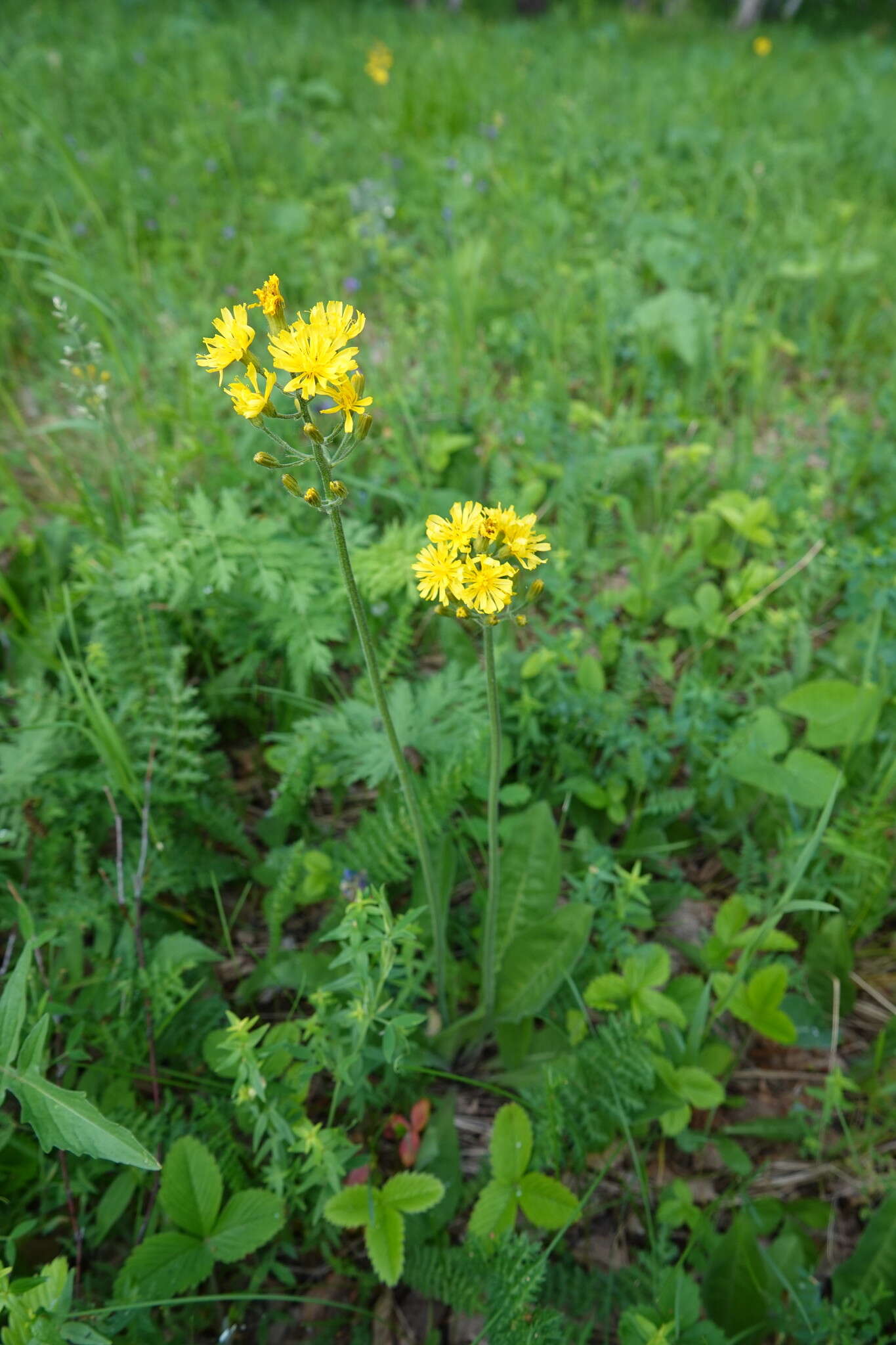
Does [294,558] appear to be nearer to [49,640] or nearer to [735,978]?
[49,640]

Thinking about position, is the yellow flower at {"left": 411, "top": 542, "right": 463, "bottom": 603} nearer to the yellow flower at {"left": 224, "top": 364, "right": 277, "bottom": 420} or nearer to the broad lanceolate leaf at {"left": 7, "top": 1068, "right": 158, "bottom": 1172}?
→ the yellow flower at {"left": 224, "top": 364, "right": 277, "bottom": 420}

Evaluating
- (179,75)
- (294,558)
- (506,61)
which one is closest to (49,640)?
(294,558)

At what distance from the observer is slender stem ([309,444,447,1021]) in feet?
3.17

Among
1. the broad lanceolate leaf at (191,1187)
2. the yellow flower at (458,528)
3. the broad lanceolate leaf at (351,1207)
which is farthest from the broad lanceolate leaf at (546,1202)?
the yellow flower at (458,528)

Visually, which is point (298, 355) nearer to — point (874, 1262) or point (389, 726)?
point (389, 726)

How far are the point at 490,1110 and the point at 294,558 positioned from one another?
129 cm

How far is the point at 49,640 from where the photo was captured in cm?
199

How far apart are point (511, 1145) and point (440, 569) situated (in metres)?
0.98

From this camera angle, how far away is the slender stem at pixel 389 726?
3.17 ft

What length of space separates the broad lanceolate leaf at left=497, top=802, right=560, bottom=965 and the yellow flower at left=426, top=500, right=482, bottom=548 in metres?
0.78

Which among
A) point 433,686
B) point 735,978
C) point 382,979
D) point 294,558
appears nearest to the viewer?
point 382,979

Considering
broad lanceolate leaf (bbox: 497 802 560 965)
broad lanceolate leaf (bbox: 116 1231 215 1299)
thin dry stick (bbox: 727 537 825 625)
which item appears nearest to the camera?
broad lanceolate leaf (bbox: 116 1231 215 1299)

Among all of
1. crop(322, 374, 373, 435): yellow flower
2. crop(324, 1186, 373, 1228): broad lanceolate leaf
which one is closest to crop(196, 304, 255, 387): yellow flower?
crop(322, 374, 373, 435): yellow flower

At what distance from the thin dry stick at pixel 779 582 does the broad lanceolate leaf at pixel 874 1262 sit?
130cm
